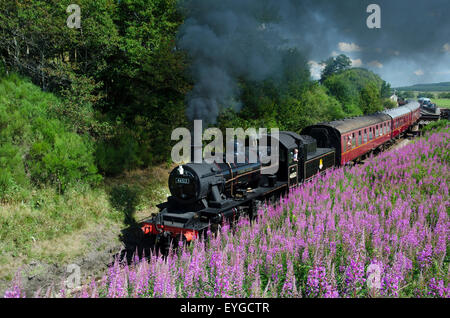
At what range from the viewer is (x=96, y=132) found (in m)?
14.5

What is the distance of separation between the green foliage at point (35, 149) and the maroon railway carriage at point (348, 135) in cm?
1133

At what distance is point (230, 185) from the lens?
9.87 metres

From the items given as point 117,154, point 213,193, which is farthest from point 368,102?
point 213,193

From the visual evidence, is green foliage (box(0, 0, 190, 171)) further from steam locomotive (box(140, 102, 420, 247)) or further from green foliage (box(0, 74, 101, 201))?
steam locomotive (box(140, 102, 420, 247))

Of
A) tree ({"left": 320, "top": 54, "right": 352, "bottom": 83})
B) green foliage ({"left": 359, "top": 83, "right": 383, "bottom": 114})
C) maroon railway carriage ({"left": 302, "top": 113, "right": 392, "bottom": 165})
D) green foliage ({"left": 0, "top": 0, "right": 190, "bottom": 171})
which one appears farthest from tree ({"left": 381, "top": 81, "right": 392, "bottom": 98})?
green foliage ({"left": 0, "top": 0, "right": 190, "bottom": 171})

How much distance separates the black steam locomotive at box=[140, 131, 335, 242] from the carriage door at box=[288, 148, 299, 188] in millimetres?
38

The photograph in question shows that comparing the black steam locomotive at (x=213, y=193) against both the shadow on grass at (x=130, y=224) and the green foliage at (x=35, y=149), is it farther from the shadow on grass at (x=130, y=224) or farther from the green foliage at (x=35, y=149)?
the green foliage at (x=35, y=149)

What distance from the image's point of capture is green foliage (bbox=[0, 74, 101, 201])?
1046 centimetres

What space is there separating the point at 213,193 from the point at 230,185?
0.94 meters

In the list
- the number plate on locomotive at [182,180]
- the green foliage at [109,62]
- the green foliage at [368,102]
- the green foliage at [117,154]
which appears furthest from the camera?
the green foliage at [368,102]

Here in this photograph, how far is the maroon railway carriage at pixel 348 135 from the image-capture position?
16.6m

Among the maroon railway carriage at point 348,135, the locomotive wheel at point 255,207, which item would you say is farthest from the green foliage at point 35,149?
the maroon railway carriage at point 348,135

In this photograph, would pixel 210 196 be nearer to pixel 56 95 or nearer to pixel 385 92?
pixel 56 95

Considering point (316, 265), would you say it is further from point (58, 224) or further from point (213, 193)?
point (58, 224)
